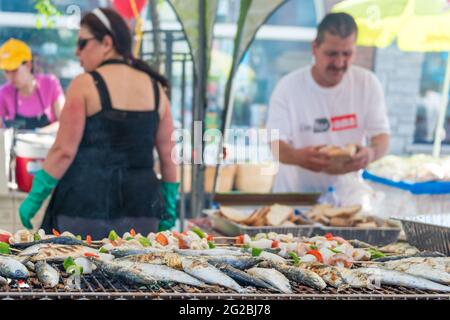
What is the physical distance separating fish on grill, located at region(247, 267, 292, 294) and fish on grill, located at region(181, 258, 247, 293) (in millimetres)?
81

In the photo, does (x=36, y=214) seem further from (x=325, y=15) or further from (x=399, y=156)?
(x=399, y=156)

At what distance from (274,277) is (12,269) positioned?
2.28 ft

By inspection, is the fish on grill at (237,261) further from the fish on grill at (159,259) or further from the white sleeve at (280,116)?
the white sleeve at (280,116)

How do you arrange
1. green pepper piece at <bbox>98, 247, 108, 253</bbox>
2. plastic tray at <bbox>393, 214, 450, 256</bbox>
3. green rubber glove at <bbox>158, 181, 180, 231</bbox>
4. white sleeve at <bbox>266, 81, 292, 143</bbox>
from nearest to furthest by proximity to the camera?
green pepper piece at <bbox>98, 247, 108, 253</bbox>
plastic tray at <bbox>393, 214, 450, 256</bbox>
green rubber glove at <bbox>158, 181, 180, 231</bbox>
white sleeve at <bbox>266, 81, 292, 143</bbox>

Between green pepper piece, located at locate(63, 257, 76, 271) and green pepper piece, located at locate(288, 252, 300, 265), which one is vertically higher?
green pepper piece, located at locate(63, 257, 76, 271)

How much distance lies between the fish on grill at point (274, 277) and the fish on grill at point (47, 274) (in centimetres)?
53

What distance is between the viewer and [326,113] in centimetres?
337

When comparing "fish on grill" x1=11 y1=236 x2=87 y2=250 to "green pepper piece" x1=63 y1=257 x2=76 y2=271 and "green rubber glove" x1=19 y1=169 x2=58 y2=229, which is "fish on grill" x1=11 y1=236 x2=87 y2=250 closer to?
"green pepper piece" x1=63 y1=257 x2=76 y2=271

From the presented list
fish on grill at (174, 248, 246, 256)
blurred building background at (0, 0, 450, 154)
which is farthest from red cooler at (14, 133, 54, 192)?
fish on grill at (174, 248, 246, 256)

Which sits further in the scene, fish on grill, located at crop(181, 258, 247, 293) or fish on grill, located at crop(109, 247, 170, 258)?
fish on grill, located at crop(109, 247, 170, 258)

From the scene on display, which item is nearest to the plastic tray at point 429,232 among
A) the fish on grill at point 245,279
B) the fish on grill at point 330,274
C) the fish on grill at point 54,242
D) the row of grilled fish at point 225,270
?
the row of grilled fish at point 225,270

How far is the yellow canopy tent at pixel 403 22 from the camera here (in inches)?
121

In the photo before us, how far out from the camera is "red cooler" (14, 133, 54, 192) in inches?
112

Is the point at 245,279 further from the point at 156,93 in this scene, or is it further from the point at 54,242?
the point at 156,93
